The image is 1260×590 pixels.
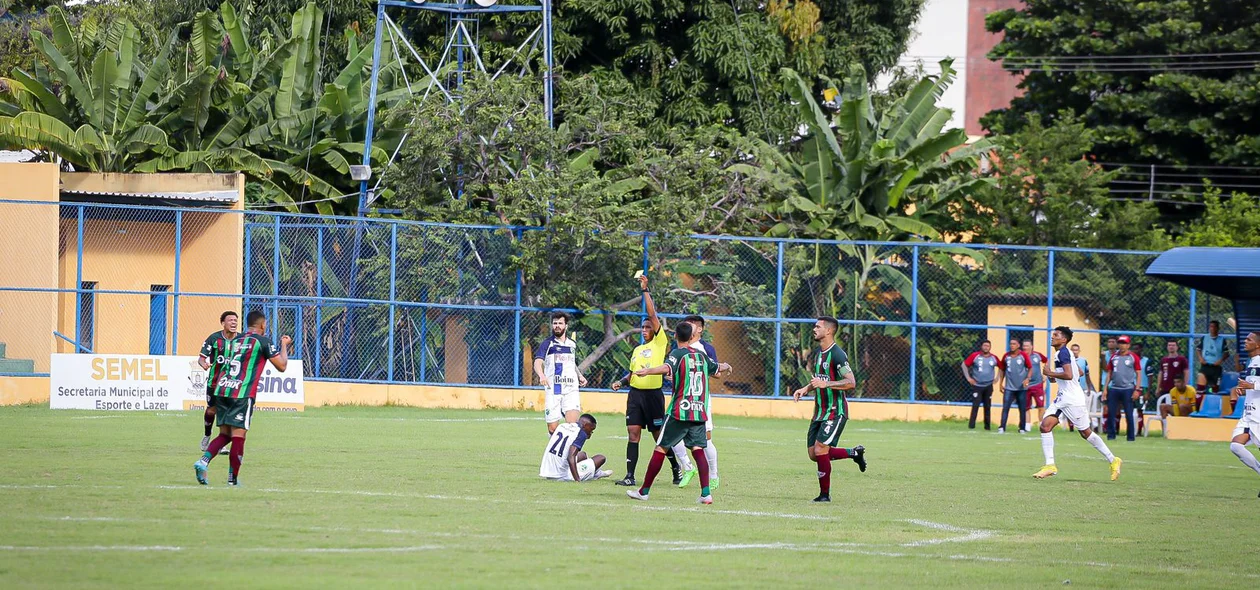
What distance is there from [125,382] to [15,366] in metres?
2.79

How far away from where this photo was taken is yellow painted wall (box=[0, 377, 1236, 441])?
28109 mm

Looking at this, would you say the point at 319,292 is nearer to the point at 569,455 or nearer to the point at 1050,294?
the point at 569,455

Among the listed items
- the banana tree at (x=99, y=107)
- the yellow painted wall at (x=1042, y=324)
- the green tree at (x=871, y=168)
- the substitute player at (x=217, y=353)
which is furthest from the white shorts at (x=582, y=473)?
the banana tree at (x=99, y=107)

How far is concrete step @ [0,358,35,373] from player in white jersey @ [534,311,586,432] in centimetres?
1353

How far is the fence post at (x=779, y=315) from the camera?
29.7 metres

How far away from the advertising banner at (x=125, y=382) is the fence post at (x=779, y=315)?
9.95m

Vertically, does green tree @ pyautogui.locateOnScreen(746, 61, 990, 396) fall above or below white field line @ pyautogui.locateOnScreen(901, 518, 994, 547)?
above

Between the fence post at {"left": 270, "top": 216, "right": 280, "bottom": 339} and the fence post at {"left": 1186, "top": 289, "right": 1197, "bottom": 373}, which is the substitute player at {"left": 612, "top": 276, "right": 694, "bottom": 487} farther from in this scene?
the fence post at {"left": 1186, "top": 289, "right": 1197, "bottom": 373}

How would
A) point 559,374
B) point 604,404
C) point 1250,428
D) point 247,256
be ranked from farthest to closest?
point 604,404
point 247,256
point 1250,428
point 559,374

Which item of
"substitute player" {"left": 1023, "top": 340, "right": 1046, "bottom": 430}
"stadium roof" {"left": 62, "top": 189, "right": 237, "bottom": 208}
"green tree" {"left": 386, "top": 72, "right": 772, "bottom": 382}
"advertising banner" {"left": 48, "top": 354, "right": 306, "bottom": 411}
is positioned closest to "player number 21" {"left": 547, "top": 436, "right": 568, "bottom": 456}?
"advertising banner" {"left": 48, "top": 354, "right": 306, "bottom": 411}

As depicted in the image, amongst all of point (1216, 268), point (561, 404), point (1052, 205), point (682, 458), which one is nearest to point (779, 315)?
point (1216, 268)

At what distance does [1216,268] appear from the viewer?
2697cm

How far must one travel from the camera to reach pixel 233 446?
1362cm

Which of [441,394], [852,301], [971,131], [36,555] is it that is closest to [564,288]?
[441,394]
